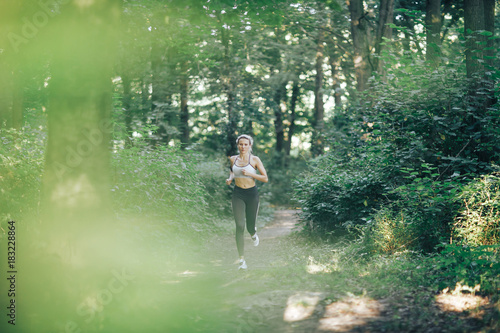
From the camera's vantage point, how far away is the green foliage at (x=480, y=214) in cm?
656

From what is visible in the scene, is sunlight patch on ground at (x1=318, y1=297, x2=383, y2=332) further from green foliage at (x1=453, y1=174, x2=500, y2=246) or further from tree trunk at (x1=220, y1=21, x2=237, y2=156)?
tree trunk at (x1=220, y1=21, x2=237, y2=156)

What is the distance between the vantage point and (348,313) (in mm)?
4980

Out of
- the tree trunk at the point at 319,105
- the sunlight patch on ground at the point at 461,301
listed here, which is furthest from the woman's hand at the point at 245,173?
the tree trunk at the point at 319,105

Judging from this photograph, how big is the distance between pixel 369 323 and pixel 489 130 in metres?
5.43

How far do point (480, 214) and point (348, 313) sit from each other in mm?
3106

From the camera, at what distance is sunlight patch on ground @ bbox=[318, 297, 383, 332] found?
4645mm

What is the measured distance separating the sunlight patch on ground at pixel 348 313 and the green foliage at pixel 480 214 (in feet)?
7.15

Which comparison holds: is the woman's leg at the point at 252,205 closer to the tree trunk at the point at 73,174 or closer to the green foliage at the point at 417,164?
the green foliage at the point at 417,164

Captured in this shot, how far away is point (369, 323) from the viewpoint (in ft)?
15.2

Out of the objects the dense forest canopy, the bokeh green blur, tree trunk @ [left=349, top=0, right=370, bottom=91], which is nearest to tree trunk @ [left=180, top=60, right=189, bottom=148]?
the dense forest canopy

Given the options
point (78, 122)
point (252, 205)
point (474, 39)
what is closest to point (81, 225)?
point (78, 122)

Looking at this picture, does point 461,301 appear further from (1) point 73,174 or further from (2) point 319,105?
(2) point 319,105

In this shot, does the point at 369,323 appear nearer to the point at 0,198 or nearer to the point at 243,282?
the point at 243,282

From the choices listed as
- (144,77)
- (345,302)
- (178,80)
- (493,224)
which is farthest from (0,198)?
(178,80)
